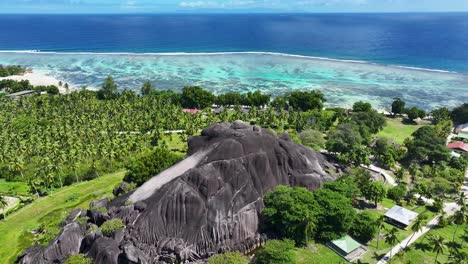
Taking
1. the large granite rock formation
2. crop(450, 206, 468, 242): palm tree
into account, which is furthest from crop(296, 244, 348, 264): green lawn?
crop(450, 206, 468, 242): palm tree

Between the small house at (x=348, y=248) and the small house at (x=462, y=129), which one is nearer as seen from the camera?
the small house at (x=348, y=248)

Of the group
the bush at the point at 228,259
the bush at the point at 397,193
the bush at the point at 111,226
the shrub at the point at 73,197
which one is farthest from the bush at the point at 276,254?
the shrub at the point at 73,197

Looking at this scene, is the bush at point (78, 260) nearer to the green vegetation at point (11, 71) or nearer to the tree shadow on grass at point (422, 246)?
the tree shadow on grass at point (422, 246)

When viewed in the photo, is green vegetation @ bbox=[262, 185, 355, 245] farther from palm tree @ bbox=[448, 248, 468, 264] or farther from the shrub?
the shrub

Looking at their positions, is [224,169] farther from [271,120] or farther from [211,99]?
[211,99]

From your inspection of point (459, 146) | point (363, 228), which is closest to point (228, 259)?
point (363, 228)

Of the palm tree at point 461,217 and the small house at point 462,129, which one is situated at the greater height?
the palm tree at point 461,217

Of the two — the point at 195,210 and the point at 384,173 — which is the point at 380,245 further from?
the point at 195,210
